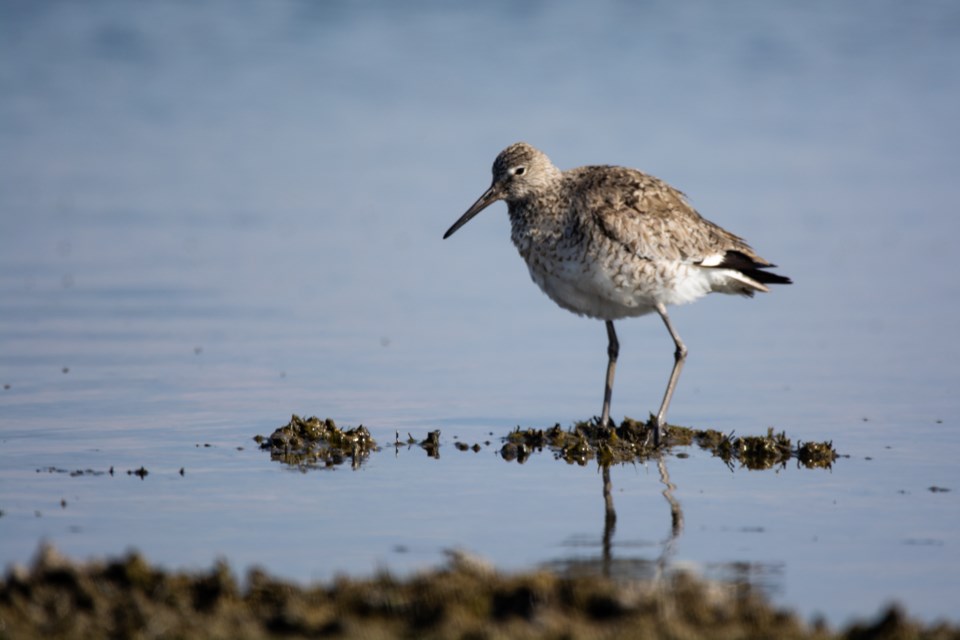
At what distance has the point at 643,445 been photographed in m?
8.98

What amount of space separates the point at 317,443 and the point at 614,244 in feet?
7.36

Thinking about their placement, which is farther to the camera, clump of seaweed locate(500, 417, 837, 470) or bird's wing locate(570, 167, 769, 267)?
bird's wing locate(570, 167, 769, 267)

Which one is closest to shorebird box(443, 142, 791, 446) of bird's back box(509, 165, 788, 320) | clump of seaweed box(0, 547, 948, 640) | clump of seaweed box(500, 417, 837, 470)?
bird's back box(509, 165, 788, 320)

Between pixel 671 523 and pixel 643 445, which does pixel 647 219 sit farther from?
pixel 671 523

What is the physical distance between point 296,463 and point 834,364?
4.62m

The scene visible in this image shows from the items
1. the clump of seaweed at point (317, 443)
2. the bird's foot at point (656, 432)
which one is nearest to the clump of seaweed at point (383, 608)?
the clump of seaweed at point (317, 443)

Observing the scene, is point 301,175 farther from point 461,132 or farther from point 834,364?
point 834,364

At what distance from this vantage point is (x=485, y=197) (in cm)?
996

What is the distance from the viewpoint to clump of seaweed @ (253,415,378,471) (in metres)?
8.48

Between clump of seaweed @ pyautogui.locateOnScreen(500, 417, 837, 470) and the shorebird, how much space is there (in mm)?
132

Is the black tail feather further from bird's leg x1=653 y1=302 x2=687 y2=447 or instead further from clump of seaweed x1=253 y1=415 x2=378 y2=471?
clump of seaweed x1=253 y1=415 x2=378 y2=471

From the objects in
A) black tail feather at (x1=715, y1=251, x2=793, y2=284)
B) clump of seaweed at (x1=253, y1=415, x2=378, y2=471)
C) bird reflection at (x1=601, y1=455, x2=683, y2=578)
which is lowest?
bird reflection at (x1=601, y1=455, x2=683, y2=578)

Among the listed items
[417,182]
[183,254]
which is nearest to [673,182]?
[417,182]

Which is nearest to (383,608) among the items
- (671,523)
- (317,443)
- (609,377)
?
(671,523)
